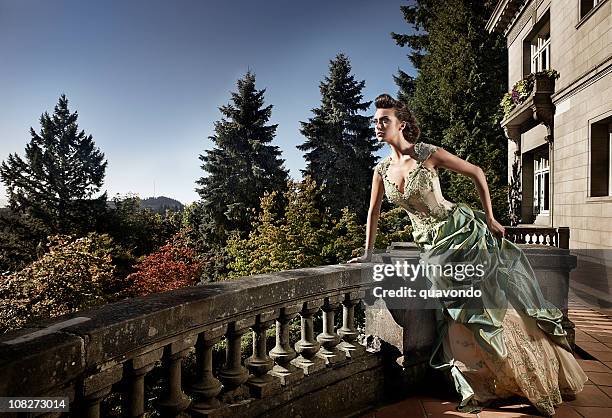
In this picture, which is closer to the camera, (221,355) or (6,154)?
(221,355)

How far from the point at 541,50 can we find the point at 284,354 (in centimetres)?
1117

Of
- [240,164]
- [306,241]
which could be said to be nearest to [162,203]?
[240,164]

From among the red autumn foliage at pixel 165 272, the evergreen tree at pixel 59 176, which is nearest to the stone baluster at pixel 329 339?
the red autumn foliage at pixel 165 272

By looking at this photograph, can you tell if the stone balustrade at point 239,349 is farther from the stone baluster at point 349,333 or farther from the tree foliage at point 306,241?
the tree foliage at point 306,241

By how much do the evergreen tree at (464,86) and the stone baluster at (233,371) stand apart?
1692cm

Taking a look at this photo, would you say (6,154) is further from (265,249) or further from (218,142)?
(265,249)

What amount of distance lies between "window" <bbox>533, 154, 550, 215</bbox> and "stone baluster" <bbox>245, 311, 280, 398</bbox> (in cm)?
997

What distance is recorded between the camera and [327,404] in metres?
2.58

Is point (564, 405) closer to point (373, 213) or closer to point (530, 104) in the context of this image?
point (373, 213)

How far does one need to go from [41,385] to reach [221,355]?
8323 millimetres

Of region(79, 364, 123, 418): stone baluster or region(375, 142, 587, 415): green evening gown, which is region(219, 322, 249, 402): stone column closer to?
region(79, 364, 123, 418): stone baluster

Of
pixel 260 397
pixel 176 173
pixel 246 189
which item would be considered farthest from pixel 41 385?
pixel 176 173

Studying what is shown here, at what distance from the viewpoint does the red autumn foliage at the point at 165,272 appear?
58.5 feet

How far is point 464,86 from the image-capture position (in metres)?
19.2
